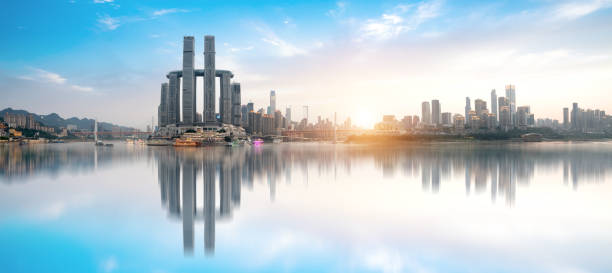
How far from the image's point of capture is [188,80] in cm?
16050

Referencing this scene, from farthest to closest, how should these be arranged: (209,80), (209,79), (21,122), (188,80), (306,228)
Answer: (21,122)
(209,80)
(209,79)
(188,80)
(306,228)

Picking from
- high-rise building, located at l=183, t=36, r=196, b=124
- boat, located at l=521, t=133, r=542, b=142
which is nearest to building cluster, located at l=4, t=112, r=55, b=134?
high-rise building, located at l=183, t=36, r=196, b=124

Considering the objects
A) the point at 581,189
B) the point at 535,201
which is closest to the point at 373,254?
the point at 535,201

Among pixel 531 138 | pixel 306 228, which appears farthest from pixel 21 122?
pixel 531 138

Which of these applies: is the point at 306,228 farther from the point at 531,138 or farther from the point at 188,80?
the point at 531,138

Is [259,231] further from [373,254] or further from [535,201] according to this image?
[535,201]

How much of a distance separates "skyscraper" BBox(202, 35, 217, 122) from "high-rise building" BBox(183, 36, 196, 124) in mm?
6218

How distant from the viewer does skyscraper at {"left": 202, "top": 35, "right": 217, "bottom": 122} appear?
163m

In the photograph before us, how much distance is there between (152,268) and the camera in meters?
6.29

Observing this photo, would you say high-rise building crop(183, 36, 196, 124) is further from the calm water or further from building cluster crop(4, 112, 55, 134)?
the calm water

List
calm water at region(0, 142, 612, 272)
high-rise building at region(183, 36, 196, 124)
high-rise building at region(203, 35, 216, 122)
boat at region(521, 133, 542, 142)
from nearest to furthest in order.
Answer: calm water at region(0, 142, 612, 272)
boat at region(521, 133, 542, 142)
high-rise building at region(183, 36, 196, 124)
high-rise building at region(203, 35, 216, 122)

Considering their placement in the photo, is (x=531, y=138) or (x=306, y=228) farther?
(x=531, y=138)

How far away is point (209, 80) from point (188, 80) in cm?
1065

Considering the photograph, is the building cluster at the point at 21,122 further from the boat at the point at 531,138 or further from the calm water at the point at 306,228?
the boat at the point at 531,138
